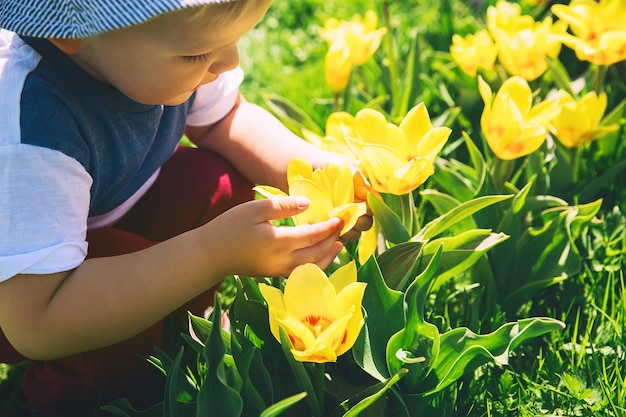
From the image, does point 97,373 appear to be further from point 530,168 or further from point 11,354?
point 530,168

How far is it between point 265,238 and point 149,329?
397 millimetres

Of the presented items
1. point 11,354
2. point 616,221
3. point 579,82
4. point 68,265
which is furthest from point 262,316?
point 579,82

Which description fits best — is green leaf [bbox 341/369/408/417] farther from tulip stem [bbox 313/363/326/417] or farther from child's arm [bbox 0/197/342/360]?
child's arm [bbox 0/197/342/360]

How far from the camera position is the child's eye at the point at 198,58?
3.89ft

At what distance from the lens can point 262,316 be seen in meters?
1.33

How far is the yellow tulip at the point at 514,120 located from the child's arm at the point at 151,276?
1.39ft

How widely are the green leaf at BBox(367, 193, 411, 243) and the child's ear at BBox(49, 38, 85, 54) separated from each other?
52 centimetres

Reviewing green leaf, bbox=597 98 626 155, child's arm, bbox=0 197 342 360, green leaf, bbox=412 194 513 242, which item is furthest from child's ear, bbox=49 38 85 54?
green leaf, bbox=597 98 626 155

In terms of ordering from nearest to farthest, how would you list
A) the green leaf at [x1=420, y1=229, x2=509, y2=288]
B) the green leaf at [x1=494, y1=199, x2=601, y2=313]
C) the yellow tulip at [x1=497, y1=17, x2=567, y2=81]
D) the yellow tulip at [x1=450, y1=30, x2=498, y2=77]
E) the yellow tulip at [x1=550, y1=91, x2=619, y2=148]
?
the green leaf at [x1=420, y1=229, x2=509, y2=288]
the green leaf at [x1=494, y1=199, x2=601, y2=313]
the yellow tulip at [x1=550, y1=91, x2=619, y2=148]
the yellow tulip at [x1=497, y1=17, x2=567, y2=81]
the yellow tulip at [x1=450, y1=30, x2=498, y2=77]

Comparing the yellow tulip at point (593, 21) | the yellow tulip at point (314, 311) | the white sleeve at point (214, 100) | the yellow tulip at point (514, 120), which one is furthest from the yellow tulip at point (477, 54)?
the yellow tulip at point (314, 311)

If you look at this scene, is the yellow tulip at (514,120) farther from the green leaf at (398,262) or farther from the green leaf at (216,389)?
the green leaf at (216,389)

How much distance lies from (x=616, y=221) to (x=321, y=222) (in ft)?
2.68

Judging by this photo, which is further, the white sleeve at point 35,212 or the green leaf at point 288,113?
the green leaf at point 288,113

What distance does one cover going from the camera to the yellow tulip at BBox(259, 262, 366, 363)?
1.10m
